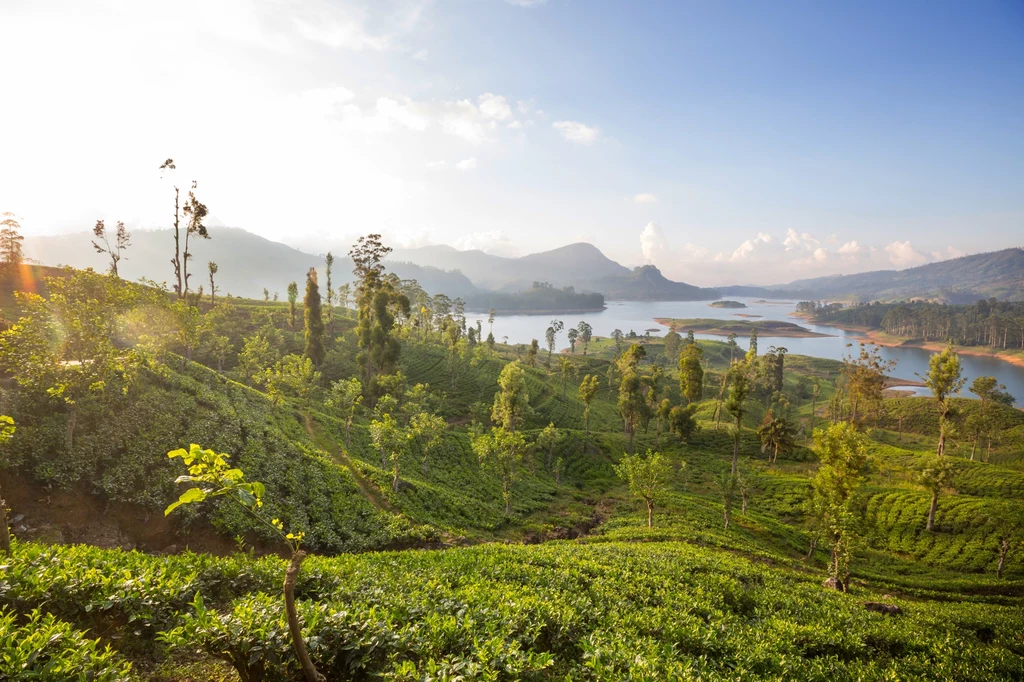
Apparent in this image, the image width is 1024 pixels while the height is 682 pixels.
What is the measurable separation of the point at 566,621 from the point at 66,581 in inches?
419

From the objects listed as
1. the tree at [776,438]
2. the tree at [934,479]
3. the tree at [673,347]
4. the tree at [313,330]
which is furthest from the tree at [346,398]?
the tree at [673,347]

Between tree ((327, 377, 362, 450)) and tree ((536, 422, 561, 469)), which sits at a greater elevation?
tree ((327, 377, 362, 450))

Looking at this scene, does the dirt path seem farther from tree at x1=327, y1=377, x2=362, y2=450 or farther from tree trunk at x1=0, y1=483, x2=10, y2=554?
tree trunk at x1=0, y1=483, x2=10, y2=554

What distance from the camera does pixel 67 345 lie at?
1878 centimetres

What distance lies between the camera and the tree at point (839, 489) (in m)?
25.0

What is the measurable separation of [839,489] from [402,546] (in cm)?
3076

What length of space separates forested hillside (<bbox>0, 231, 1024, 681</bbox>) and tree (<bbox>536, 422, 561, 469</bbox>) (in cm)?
35

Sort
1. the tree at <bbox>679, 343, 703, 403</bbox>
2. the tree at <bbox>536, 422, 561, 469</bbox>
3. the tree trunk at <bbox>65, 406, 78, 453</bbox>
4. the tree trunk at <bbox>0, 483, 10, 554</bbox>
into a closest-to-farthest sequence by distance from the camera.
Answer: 1. the tree trunk at <bbox>0, 483, 10, 554</bbox>
2. the tree trunk at <bbox>65, 406, 78, 453</bbox>
3. the tree at <bbox>536, 422, 561, 469</bbox>
4. the tree at <bbox>679, 343, 703, 403</bbox>

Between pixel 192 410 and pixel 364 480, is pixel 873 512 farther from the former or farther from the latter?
pixel 192 410

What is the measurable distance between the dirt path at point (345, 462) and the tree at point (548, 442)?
95.0 feet

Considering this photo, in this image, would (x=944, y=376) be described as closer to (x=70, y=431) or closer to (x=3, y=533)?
(x=3, y=533)

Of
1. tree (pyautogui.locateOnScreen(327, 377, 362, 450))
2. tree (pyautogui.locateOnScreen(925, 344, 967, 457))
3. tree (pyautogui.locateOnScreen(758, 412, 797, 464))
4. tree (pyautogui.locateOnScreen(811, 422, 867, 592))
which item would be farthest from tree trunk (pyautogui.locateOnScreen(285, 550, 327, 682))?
tree (pyautogui.locateOnScreen(758, 412, 797, 464))

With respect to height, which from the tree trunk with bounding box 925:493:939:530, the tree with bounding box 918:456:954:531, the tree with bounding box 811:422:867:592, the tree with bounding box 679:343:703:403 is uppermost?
the tree with bounding box 679:343:703:403

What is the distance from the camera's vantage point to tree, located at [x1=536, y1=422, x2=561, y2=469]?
58.4 metres
